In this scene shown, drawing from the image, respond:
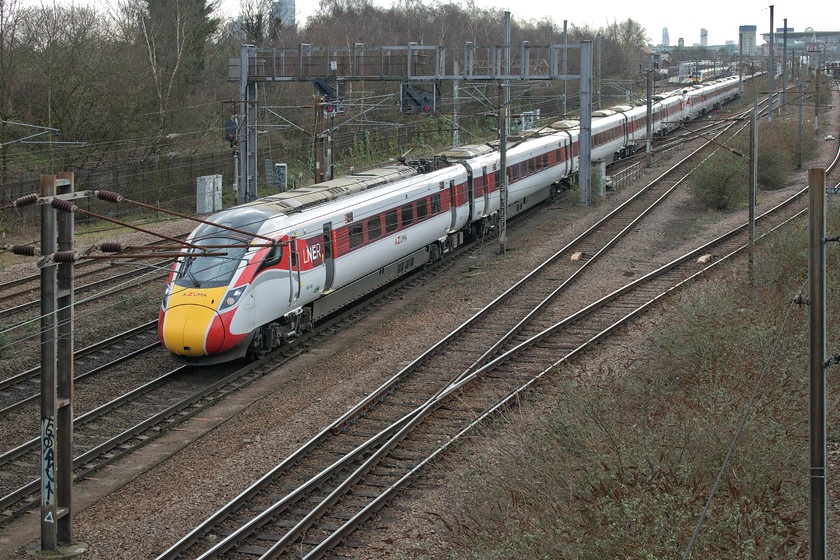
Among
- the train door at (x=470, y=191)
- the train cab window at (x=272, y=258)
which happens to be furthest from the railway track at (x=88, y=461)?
the train door at (x=470, y=191)

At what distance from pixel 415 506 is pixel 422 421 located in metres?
2.78

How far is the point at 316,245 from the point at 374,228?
2.74 m

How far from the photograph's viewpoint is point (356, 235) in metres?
19.4

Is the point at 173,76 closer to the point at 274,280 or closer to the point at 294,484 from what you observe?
the point at 274,280

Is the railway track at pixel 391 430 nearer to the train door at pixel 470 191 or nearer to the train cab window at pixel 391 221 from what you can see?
the train cab window at pixel 391 221

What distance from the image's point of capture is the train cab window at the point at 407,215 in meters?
21.6

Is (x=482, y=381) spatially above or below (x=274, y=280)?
below

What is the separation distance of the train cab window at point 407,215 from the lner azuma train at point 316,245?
24mm

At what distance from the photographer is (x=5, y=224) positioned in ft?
102

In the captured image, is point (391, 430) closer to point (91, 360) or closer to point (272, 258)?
point (272, 258)

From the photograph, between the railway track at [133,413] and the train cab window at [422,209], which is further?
the train cab window at [422,209]

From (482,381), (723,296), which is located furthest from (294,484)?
(723,296)

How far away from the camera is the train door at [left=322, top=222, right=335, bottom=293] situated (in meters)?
18.1

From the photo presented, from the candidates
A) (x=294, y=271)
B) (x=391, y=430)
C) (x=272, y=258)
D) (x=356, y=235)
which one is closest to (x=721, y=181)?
(x=356, y=235)
